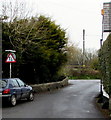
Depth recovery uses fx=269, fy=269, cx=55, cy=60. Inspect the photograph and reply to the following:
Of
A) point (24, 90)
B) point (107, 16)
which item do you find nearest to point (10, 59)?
point (24, 90)

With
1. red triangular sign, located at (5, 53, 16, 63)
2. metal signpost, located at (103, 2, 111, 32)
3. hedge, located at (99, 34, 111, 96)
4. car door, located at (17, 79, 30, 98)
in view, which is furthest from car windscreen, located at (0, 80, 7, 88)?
metal signpost, located at (103, 2, 111, 32)

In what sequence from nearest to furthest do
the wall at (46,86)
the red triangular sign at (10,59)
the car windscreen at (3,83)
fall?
the car windscreen at (3,83), the red triangular sign at (10,59), the wall at (46,86)

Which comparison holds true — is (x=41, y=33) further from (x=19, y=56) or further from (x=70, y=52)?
(x=70, y=52)

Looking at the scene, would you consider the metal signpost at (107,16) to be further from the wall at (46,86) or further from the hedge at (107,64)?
the wall at (46,86)

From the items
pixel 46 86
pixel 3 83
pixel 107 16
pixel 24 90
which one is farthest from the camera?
pixel 46 86

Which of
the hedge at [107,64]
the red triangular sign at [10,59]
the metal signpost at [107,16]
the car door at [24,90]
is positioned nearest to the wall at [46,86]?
the red triangular sign at [10,59]

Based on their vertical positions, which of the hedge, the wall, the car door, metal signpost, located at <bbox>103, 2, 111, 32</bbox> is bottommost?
the wall

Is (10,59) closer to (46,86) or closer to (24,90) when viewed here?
(24,90)

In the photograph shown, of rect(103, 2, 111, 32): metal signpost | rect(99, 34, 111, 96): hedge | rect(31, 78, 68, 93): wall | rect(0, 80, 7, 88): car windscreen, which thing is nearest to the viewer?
rect(99, 34, 111, 96): hedge

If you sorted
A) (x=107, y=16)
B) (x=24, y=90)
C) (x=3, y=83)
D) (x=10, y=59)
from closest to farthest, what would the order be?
(x=107, y=16), (x=3, y=83), (x=24, y=90), (x=10, y=59)

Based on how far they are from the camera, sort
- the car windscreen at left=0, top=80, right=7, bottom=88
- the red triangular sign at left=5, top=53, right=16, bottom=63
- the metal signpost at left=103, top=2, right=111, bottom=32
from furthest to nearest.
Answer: the red triangular sign at left=5, top=53, right=16, bottom=63, the car windscreen at left=0, top=80, right=7, bottom=88, the metal signpost at left=103, top=2, right=111, bottom=32

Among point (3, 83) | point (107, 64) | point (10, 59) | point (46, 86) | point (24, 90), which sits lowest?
point (46, 86)

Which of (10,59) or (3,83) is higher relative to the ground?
(10,59)

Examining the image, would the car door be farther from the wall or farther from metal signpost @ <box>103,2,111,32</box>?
the wall
